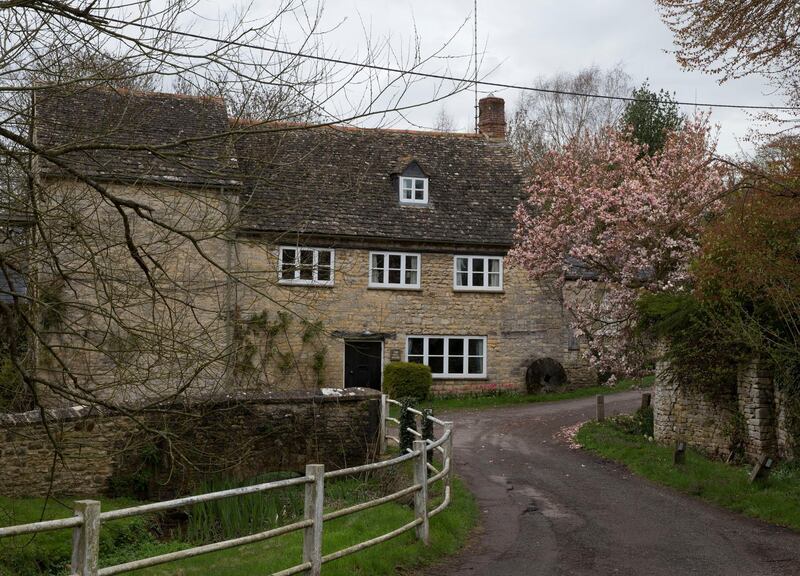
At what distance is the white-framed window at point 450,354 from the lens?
91.4 ft

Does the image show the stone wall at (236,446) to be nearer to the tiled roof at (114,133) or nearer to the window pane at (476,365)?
the tiled roof at (114,133)

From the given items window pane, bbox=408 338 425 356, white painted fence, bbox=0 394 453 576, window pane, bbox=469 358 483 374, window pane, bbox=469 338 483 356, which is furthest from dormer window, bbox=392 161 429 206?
white painted fence, bbox=0 394 453 576

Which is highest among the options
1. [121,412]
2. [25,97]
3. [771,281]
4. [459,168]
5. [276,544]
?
[459,168]

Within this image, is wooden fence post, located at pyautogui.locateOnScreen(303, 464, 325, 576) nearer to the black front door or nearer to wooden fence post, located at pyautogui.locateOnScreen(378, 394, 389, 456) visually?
wooden fence post, located at pyautogui.locateOnScreen(378, 394, 389, 456)

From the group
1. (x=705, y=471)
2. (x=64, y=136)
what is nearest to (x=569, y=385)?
(x=705, y=471)

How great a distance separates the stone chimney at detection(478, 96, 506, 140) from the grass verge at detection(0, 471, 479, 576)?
2093 centimetres

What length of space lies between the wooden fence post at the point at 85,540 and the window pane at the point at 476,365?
23.3 meters

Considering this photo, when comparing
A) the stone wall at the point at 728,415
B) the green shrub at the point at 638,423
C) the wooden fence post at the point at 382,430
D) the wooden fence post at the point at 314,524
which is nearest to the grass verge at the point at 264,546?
the wooden fence post at the point at 314,524

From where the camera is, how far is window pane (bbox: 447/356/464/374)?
28.1 meters

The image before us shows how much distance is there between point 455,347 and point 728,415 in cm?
1264

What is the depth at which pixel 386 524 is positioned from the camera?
10.6 meters

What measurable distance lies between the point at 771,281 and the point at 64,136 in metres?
10.1

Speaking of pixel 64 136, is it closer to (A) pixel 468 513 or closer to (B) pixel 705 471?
(A) pixel 468 513

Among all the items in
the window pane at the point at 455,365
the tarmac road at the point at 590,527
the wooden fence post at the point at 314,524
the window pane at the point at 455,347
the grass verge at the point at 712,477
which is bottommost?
the tarmac road at the point at 590,527
